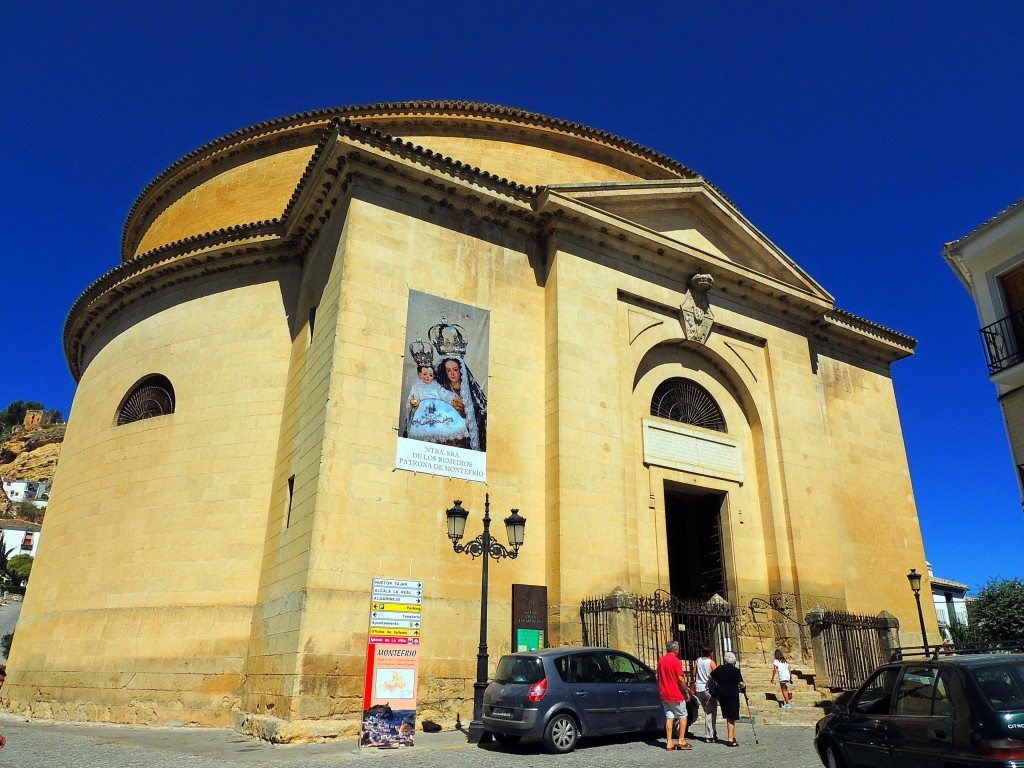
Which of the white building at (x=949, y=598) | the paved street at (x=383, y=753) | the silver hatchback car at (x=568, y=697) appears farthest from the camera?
the white building at (x=949, y=598)

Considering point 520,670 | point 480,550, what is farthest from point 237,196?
point 520,670

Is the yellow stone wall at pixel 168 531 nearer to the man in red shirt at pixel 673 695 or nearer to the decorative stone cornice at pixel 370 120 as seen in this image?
the decorative stone cornice at pixel 370 120

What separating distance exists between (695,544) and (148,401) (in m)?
13.8

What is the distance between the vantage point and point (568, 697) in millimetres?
9789

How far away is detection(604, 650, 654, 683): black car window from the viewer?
34.5 feet

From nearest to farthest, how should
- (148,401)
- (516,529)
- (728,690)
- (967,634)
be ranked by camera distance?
(728,690), (516,529), (148,401), (967,634)

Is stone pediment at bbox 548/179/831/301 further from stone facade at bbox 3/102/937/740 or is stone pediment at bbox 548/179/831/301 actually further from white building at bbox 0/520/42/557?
white building at bbox 0/520/42/557

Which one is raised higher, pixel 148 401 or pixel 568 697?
pixel 148 401

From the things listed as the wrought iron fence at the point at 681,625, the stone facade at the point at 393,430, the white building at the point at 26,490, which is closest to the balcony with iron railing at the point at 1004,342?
the stone facade at the point at 393,430

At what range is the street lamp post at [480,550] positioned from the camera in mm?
10758

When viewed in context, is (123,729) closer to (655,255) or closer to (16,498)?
(655,255)

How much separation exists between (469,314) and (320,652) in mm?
7017

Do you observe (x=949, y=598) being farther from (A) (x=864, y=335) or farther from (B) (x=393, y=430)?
(B) (x=393, y=430)

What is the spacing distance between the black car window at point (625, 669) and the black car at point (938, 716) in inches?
145
